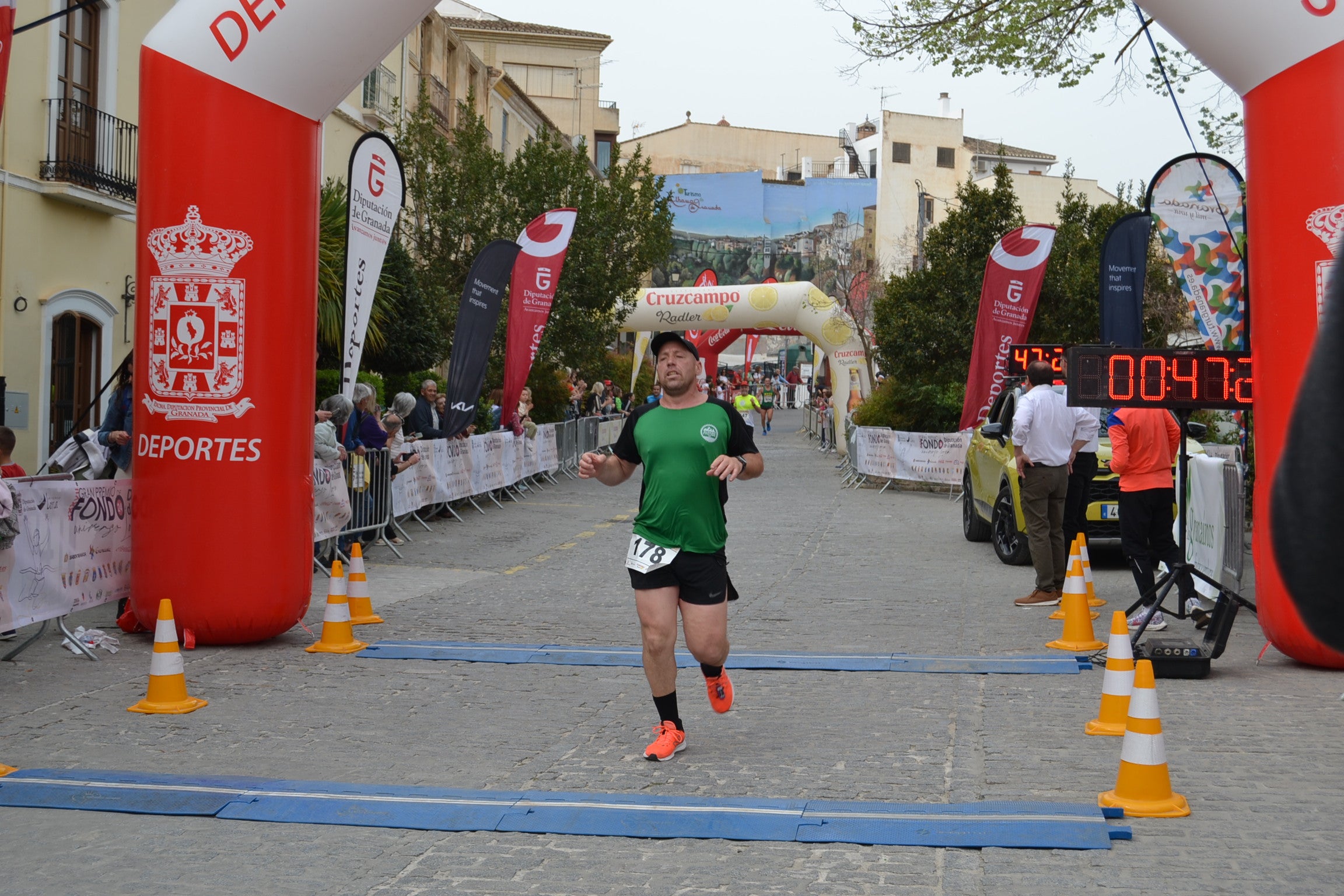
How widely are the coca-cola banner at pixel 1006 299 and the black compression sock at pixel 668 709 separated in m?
13.5

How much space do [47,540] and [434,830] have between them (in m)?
4.52

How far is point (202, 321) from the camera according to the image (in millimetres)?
8336

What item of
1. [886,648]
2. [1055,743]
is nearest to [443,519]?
[886,648]

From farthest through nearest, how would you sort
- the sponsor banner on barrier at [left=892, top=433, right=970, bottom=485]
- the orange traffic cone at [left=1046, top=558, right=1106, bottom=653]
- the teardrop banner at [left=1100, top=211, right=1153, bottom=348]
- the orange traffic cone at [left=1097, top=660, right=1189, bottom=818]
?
the sponsor banner on barrier at [left=892, top=433, right=970, bottom=485], the teardrop banner at [left=1100, top=211, right=1153, bottom=348], the orange traffic cone at [left=1046, top=558, right=1106, bottom=653], the orange traffic cone at [left=1097, top=660, right=1189, bottom=818]

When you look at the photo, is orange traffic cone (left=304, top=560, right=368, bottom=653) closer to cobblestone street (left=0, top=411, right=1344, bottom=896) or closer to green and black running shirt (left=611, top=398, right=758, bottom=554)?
cobblestone street (left=0, top=411, right=1344, bottom=896)

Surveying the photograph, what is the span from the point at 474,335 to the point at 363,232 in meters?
4.77

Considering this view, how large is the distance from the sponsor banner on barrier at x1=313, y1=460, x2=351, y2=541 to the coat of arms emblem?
3.22 metres

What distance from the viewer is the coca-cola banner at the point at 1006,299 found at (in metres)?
18.7

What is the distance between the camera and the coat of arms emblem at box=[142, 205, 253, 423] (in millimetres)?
8328

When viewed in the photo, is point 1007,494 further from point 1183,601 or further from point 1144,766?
point 1144,766

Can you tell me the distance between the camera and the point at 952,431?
82.3ft

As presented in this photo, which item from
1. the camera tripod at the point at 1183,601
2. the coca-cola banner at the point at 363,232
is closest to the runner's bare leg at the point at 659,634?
the camera tripod at the point at 1183,601

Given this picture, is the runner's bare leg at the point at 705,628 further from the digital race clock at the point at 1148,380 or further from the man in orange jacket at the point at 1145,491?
the man in orange jacket at the point at 1145,491

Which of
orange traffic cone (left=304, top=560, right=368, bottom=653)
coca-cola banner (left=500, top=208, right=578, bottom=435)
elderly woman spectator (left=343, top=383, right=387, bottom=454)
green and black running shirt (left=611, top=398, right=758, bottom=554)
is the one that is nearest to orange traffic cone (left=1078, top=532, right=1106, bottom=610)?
green and black running shirt (left=611, top=398, right=758, bottom=554)
